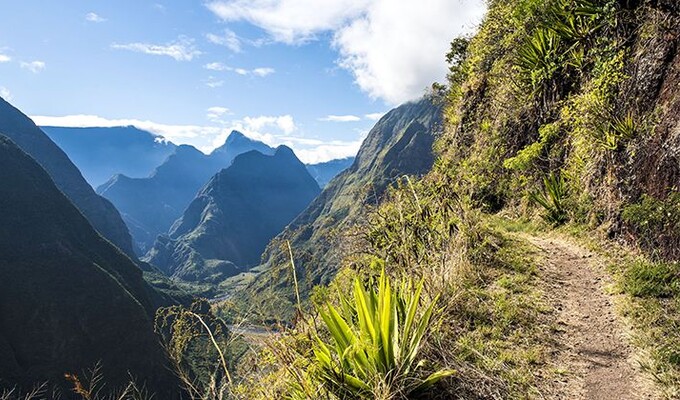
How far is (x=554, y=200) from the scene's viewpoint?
9.57 metres

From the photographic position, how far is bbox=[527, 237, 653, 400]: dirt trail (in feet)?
12.4

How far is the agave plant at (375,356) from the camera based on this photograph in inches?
126

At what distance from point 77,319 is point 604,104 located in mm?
111757

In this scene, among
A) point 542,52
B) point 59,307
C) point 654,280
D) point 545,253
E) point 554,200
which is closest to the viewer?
point 654,280

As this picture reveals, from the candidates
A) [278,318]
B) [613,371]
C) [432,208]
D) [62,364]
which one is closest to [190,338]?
[278,318]

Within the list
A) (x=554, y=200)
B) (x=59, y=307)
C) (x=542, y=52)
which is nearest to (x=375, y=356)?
(x=554, y=200)

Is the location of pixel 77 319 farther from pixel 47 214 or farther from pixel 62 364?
pixel 47 214

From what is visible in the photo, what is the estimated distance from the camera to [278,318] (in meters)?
3.49

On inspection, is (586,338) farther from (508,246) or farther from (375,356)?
(508,246)

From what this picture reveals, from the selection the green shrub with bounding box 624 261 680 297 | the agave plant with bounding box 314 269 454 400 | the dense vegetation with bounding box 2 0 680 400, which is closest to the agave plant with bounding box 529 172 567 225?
the dense vegetation with bounding box 2 0 680 400

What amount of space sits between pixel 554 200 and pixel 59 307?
11187 cm

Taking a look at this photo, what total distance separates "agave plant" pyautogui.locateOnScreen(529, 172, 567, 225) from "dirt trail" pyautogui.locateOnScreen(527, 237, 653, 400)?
2.27 meters

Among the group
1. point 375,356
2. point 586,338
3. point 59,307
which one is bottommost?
point 59,307

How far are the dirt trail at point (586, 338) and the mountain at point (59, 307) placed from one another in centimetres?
7576
